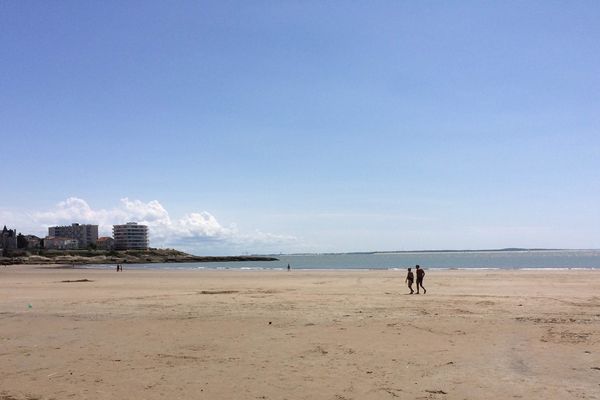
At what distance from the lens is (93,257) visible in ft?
494

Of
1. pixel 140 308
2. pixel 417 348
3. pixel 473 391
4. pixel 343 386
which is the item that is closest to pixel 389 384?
pixel 343 386

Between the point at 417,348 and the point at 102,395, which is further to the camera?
the point at 417,348

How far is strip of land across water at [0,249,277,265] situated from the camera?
132 m

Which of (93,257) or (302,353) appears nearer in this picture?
(302,353)

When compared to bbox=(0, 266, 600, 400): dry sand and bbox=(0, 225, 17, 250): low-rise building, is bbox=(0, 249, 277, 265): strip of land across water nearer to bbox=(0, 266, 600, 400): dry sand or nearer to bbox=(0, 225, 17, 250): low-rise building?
bbox=(0, 225, 17, 250): low-rise building

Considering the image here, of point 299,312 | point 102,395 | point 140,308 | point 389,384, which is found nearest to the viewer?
point 102,395

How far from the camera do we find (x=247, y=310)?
2019 centimetres

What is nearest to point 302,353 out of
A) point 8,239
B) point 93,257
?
point 93,257

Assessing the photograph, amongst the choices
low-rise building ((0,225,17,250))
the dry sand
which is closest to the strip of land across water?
low-rise building ((0,225,17,250))

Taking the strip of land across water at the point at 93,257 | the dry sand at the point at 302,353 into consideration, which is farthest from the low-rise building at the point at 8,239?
the dry sand at the point at 302,353

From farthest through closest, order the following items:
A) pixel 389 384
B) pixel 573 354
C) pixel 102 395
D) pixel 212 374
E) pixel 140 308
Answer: pixel 140 308 < pixel 573 354 < pixel 212 374 < pixel 389 384 < pixel 102 395

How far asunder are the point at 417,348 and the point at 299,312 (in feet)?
25.3

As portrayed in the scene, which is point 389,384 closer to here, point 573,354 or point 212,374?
point 212,374

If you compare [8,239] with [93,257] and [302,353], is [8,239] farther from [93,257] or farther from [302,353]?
[302,353]
